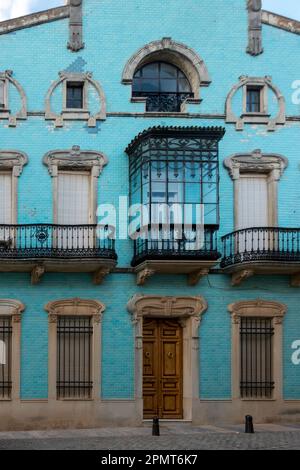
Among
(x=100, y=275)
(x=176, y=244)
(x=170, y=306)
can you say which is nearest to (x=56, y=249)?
(x=100, y=275)

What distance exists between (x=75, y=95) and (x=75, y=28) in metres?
1.80

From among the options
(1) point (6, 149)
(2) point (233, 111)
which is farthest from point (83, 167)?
(2) point (233, 111)

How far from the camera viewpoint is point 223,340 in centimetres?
2992

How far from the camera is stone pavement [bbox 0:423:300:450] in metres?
23.8

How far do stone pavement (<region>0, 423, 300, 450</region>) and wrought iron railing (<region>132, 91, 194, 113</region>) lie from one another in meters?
8.55

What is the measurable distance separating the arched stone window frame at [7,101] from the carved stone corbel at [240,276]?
23.0 ft

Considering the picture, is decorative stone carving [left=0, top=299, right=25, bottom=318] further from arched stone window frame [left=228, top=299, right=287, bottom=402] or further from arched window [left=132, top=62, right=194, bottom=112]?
arched window [left=132, top=62, right=194, bottom=112]

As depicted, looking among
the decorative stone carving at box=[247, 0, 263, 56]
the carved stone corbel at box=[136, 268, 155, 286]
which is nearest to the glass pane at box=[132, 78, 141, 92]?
the decorative stone carving at box=[247, 0, 263, 56]

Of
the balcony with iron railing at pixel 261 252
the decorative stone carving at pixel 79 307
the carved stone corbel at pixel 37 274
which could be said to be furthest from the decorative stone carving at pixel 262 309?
the carved stone corbel at pixel 37 274

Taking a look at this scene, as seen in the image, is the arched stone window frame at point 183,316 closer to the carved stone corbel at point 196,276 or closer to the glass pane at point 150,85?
the carved stone corbel at point 196,276

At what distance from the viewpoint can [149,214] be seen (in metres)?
28.9

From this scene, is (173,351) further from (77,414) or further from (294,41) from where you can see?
(294,41)

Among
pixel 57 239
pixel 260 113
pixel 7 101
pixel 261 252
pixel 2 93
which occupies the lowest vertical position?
pixel 261 252

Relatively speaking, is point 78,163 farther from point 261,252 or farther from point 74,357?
point 261,252
